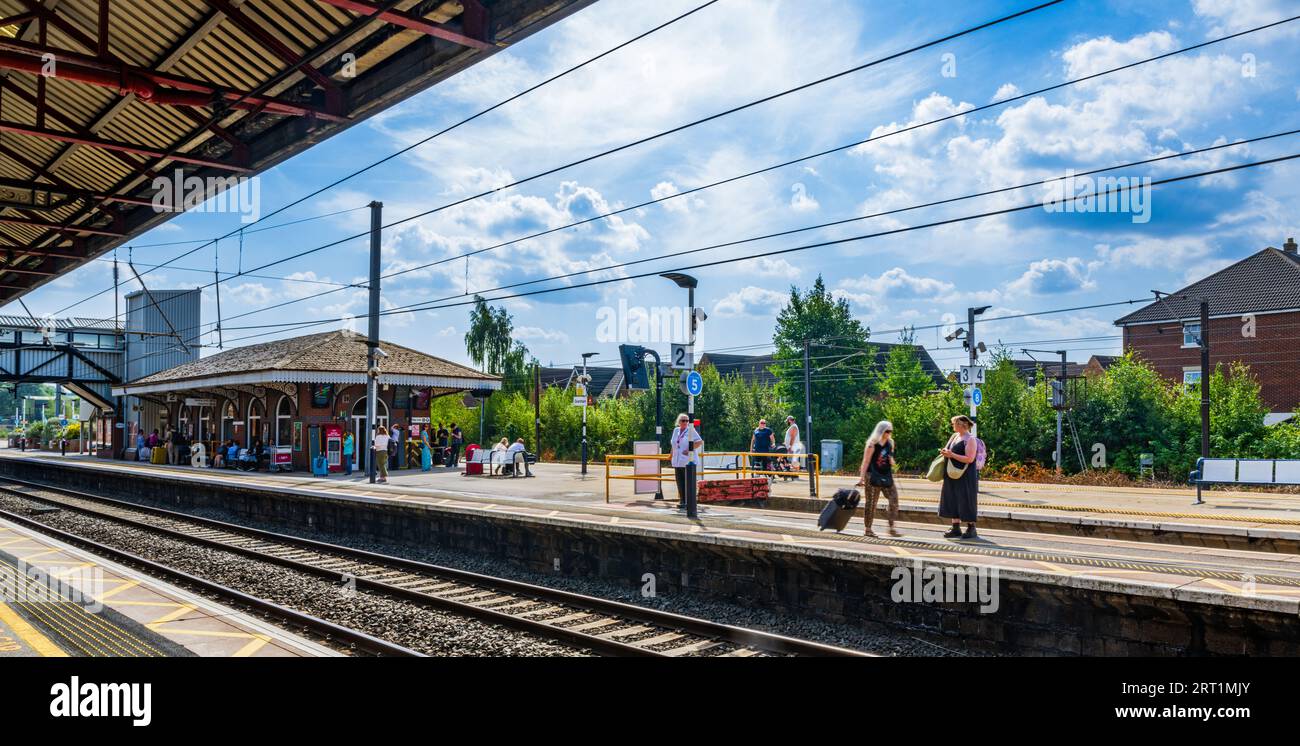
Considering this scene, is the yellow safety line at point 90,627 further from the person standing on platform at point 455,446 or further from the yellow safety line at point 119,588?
the person standing on platform at point 455,446

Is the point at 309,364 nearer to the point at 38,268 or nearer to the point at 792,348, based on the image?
the point at 38,268

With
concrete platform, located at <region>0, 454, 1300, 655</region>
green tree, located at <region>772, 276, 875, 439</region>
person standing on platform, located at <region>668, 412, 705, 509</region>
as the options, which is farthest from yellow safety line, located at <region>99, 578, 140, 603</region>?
green tree, located at <region>772, 276, 875, 439</region>

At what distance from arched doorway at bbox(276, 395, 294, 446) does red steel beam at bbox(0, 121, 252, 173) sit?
16.6m

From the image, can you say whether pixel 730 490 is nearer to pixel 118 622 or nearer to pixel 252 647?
pixel 252 647

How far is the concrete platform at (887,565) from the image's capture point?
7.15m

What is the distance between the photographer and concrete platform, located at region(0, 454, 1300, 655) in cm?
715

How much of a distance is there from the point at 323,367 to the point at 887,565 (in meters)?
23.2

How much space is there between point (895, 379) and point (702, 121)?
3260 cm

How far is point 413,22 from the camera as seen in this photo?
895 cm

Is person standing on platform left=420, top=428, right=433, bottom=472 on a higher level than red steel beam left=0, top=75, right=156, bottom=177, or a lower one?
lower

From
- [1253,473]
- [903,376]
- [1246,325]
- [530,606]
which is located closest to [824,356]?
[903,376]

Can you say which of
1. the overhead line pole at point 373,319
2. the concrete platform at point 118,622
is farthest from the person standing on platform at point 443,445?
the concrete platform at point 118,622

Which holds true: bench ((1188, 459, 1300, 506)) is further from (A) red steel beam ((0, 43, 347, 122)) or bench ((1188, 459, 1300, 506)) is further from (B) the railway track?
(A) red steel beam ((0, 43, 347, 122))
